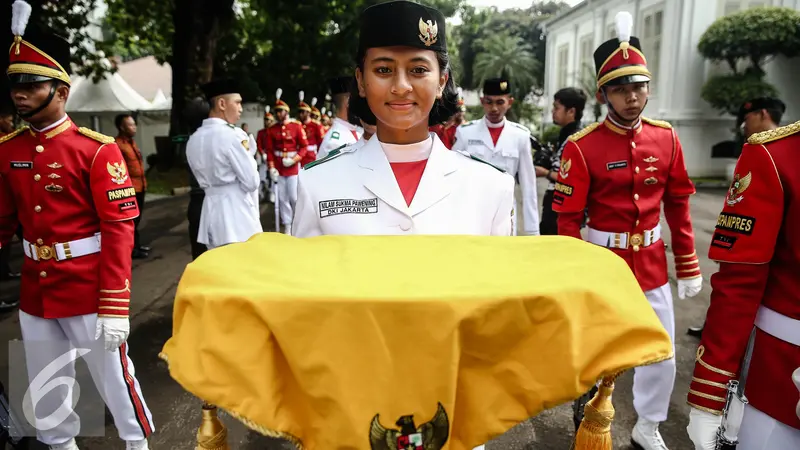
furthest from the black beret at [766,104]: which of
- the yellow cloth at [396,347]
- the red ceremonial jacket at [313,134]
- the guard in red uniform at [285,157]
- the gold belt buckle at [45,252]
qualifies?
the red ceremonial jacket at [313,134]

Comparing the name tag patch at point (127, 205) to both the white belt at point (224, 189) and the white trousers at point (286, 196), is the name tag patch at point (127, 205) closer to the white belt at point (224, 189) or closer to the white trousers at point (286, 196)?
the white belt at point (224, 189)

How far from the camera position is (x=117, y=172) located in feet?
10.2

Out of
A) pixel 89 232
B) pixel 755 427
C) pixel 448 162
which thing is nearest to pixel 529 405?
pixel 448 162

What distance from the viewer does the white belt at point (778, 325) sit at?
178cm

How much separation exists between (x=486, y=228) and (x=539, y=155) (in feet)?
16.5

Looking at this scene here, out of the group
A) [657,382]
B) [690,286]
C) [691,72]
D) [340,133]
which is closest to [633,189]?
[690,286]

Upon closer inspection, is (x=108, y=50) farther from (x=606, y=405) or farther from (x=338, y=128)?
(x=606, y=405)

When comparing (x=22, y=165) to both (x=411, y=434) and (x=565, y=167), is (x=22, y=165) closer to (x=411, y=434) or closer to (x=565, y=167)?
(x=411, y=434)

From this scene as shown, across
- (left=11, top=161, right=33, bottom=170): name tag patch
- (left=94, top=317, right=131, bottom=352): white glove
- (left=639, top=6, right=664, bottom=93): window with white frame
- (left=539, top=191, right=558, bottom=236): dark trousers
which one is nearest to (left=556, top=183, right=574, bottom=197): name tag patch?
(left=539, top=191, right=558, bottom=236): dark trousers

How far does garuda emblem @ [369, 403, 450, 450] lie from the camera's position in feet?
4.18

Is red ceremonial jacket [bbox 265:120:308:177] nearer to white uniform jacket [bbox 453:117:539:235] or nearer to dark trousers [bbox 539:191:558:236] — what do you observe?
white uniform jacket [bbox 453:117:539:235]

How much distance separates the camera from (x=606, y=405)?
1439 mm

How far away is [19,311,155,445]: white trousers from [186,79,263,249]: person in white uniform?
231cm

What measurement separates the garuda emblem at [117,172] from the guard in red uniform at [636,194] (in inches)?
103
